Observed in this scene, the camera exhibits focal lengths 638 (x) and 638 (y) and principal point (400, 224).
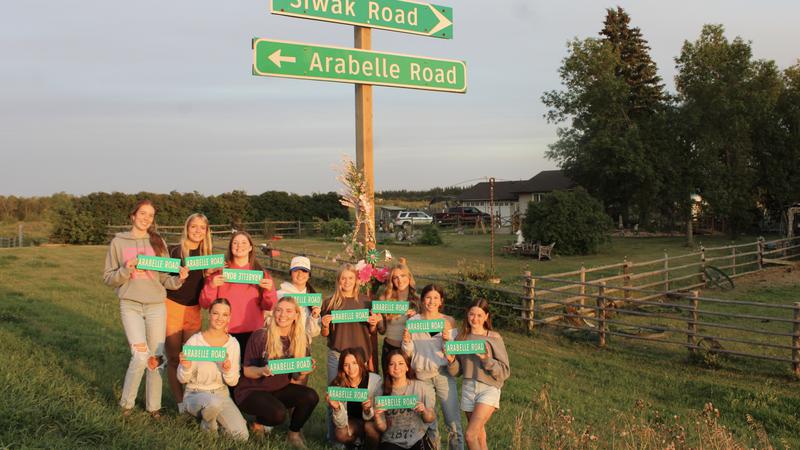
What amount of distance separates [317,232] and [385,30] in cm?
3522

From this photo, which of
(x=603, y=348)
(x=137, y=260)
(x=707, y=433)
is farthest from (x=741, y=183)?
(x=137, y=260)

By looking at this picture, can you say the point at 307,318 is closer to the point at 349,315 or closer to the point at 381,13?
the point at 349,315

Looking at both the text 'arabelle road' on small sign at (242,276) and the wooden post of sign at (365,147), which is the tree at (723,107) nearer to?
the wooden post of sign at (365,147)

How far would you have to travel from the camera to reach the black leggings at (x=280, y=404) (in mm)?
4406

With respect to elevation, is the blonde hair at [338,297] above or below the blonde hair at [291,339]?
above

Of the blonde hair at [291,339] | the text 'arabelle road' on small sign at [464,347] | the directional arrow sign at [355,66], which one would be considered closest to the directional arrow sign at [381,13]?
the directional arrow sign at [355,66]

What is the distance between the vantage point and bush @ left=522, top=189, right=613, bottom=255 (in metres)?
25.5

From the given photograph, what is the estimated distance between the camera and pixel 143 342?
4441mm

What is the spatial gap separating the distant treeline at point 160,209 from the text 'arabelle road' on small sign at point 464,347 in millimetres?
32967

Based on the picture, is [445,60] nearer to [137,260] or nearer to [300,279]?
[300,279]

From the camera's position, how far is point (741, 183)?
2909 cm

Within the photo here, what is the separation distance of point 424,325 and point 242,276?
A: 1.37 meters

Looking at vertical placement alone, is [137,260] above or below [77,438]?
above

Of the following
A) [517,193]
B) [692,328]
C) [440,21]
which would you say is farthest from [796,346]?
[517,193]
